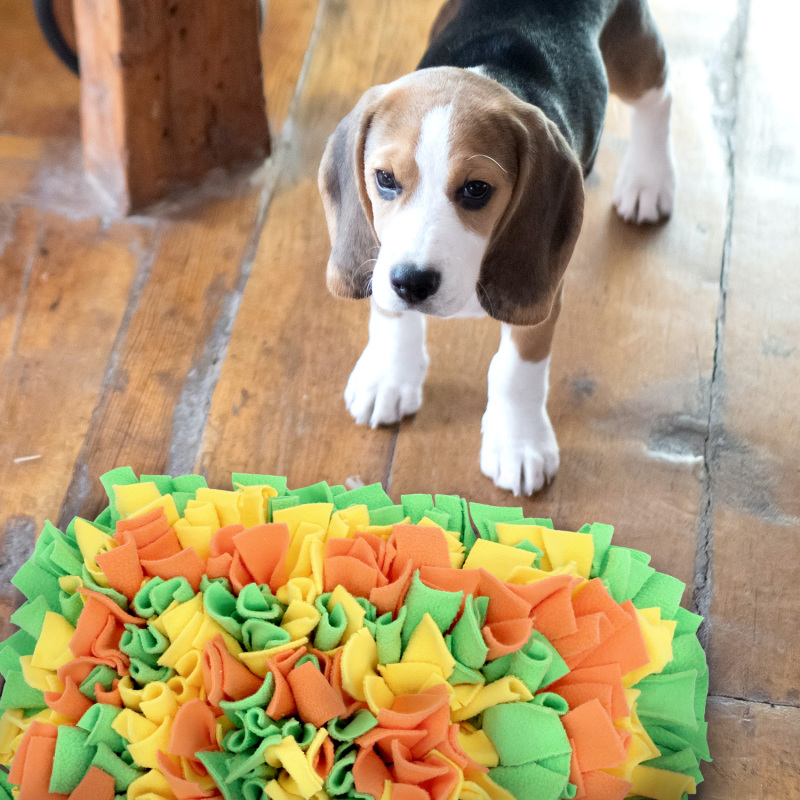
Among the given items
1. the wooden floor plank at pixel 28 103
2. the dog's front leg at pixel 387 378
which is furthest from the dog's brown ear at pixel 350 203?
the wooden floor plank at pixel 28 103

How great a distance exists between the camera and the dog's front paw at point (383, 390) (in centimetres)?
210

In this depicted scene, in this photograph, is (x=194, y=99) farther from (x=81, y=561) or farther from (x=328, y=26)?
(x=81, y=561)

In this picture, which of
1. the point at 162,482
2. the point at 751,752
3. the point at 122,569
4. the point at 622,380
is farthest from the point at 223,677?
the point at 622,380

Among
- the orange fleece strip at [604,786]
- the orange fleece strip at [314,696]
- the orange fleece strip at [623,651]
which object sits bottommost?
the orange fleece strip at [604,786]

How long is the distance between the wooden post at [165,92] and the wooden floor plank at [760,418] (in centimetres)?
141

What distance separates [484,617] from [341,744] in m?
0.35

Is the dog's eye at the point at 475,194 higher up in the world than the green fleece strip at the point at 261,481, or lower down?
higher up

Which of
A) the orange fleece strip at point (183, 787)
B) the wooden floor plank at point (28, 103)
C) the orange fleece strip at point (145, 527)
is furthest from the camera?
the wooden floor plank at point (28, 103)

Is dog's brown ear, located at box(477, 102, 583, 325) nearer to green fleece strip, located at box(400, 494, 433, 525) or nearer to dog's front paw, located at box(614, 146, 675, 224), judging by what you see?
green fleece strip, located at box(400, 494, 433, 525)

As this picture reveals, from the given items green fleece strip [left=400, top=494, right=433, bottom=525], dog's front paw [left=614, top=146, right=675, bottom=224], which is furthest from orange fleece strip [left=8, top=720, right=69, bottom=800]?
dog's front paw [left=614, top=146, right=675, bottom=224]

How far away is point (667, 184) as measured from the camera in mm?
2469

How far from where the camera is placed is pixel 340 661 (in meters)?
1.59

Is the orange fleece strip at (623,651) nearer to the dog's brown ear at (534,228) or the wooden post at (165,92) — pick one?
the dog's brown ear at (534,228)

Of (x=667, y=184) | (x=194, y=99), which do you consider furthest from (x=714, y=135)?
(x=194, y=99)
